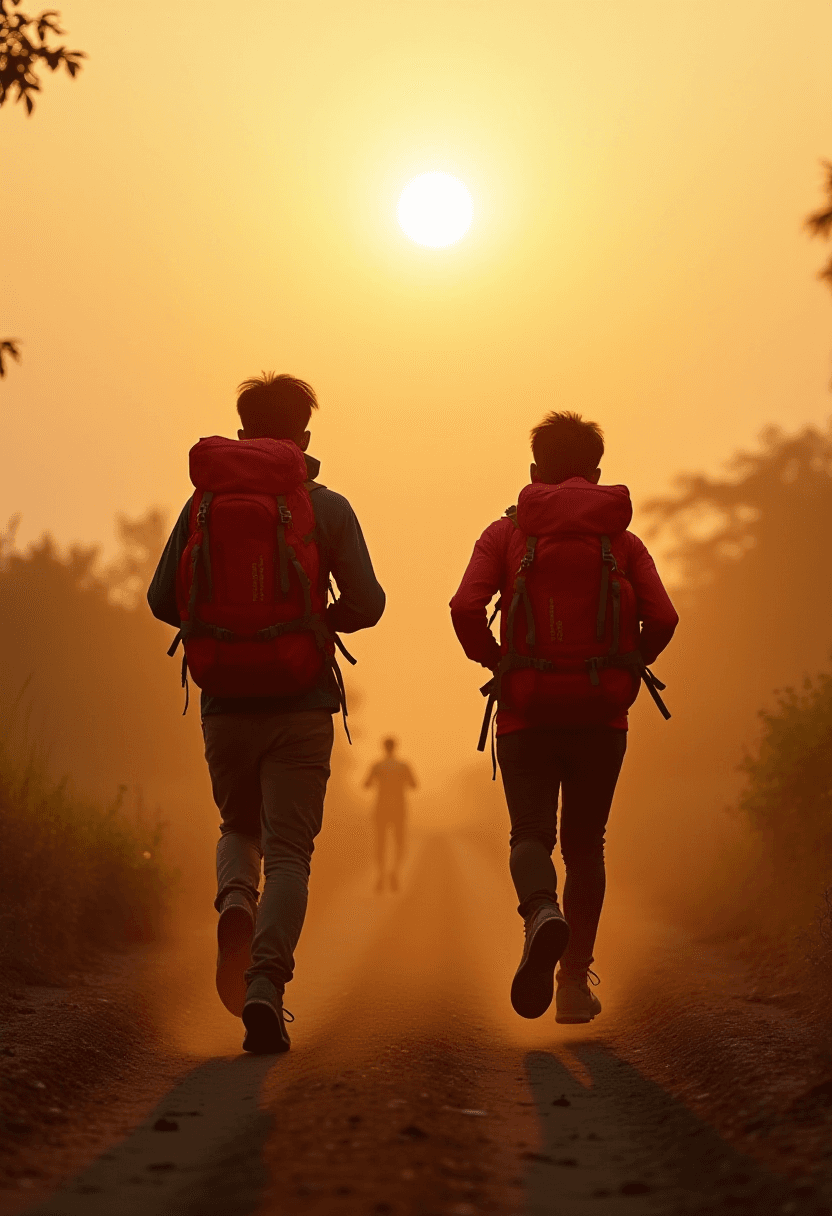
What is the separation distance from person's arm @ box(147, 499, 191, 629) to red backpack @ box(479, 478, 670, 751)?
1.36 m

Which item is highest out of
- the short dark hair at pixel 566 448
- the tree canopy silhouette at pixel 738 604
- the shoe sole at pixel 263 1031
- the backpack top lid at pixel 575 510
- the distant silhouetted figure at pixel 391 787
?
the tree canopy silhouette at pixel 738 604

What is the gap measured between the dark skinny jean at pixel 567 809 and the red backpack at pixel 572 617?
0.50 feet

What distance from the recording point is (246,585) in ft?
15.9

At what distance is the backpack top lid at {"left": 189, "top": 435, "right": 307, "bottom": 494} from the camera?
491 cm

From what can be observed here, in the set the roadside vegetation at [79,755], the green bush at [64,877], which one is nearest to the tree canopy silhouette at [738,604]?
the roadside vegetation at [79,755]

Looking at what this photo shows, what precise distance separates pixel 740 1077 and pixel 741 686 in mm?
36841

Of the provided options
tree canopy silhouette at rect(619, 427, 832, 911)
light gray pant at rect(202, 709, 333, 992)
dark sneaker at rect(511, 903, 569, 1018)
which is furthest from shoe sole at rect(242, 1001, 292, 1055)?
tree canopy silhouette at rect(619, 427, 832, 911)

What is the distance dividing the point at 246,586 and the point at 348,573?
0.46m

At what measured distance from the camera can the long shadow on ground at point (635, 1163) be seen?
2.73m

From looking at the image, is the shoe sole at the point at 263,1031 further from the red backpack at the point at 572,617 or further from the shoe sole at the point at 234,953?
the red backpack at the point at 572,617

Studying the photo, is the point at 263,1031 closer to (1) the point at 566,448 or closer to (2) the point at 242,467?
(2) the point at 242,467

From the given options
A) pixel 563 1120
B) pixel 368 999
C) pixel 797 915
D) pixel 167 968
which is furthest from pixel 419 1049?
pixel 797 915

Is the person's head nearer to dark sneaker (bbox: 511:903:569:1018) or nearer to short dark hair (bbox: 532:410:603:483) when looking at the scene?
short dark hair (bbox: 532:410:603:483)

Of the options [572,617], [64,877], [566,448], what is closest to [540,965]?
[572,617]
